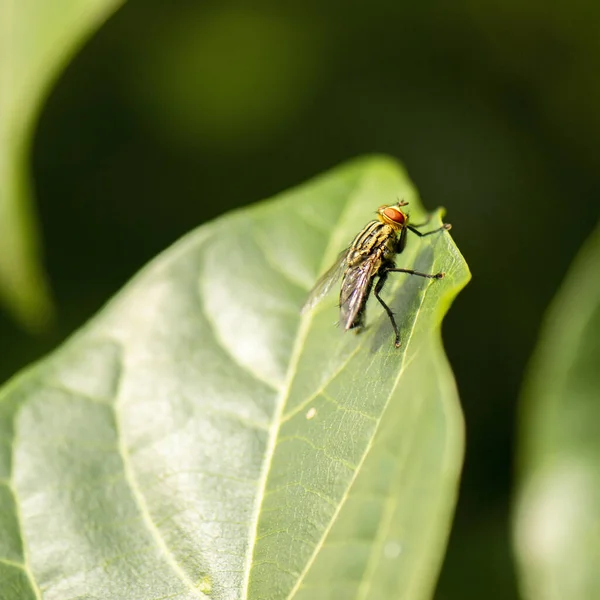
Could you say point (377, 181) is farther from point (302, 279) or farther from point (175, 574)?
point (175, 574)

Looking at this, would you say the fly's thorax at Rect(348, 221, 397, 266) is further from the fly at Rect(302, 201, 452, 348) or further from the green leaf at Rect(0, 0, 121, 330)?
the green leaf at Rect(0, 0, 121, 330)

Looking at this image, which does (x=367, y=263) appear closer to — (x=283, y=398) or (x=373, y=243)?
(x=373, y=243)

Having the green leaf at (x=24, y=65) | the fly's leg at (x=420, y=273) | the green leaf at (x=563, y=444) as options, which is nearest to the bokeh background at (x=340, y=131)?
the green leaf at (x=563, y=444)

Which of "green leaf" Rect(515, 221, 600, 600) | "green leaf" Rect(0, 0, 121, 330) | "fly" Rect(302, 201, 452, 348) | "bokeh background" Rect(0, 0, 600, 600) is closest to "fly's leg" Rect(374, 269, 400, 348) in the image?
"fly" Rect(302, 201, 452, 348)

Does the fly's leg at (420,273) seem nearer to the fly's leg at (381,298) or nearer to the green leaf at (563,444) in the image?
the fly's leg at (381,298)

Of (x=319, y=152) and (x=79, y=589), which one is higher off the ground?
(x=319, y=152)

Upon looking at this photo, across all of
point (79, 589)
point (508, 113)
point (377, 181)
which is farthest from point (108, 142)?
point (79, 589)

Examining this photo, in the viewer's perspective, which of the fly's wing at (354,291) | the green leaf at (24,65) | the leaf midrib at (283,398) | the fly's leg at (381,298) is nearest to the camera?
the leaf midrib at (283,398)
